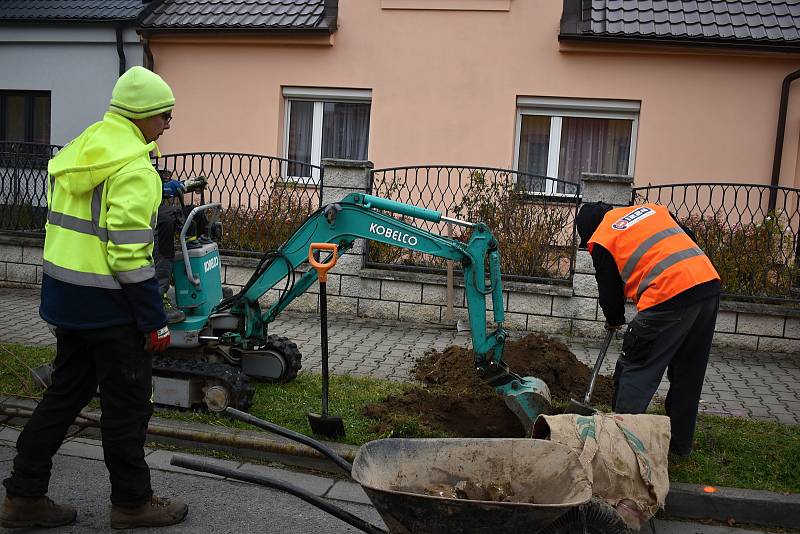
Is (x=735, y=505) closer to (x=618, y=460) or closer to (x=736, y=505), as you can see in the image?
(x=736, y=505)

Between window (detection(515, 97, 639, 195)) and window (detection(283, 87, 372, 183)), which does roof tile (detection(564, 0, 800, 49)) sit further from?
window (detection(283, 87, 372, 183))

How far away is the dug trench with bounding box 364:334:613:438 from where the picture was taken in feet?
18.8

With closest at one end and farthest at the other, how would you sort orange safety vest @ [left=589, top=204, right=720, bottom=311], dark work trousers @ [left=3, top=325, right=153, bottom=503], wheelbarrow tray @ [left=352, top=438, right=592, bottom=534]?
1. wheelbarrow tray @ [left=352, top=438, right=592, bottom=534]
2. dark work trousers @ [left=3, top=325, right=153, bottom=503]
3. orange safety vest @ [left=589, top=204, right=720, bottom=311]

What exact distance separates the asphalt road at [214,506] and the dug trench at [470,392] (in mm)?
982

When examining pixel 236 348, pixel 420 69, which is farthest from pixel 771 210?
pixel 236 348

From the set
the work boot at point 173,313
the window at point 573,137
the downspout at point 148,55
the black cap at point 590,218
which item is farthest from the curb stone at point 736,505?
the downspout at point 148,55

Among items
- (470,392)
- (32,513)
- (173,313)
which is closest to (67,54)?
(173,313)

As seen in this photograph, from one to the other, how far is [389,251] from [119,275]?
5.85 m

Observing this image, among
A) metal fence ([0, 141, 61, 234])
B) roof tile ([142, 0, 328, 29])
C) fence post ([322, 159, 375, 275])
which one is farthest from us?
roof tile ([142, 0, 328, 29])

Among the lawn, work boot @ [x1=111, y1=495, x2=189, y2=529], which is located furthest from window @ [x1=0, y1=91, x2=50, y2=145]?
work boot @ [x1=111, y1=495, x2=189, y2=529]

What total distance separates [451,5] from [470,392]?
704 centimetres

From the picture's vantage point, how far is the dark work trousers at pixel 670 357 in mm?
4941

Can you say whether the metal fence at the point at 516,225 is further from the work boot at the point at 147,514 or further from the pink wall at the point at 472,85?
the work boot at the point at 147,514

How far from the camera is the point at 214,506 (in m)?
4.66
